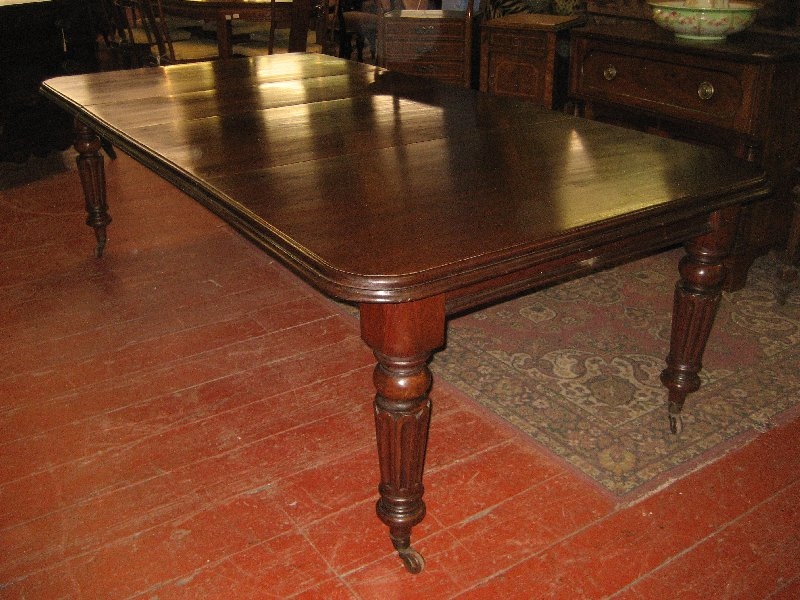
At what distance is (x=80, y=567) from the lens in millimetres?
1682

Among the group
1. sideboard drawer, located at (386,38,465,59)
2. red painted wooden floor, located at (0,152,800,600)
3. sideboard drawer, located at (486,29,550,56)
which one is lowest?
red painted wooden floor, located at (0,152,800,600)

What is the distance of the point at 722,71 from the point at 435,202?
5.11ft

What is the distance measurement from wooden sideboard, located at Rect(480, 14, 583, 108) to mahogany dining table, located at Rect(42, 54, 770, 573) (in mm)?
1384

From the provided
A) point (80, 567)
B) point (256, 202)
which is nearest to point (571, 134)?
point (256, 202)

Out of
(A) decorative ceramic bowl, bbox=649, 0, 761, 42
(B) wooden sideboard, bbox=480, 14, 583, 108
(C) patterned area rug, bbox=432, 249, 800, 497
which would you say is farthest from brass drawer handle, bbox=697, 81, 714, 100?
(B) wooden sideboard, bbox=480, 14, 583, 108

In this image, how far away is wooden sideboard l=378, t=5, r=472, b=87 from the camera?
4.36 metres

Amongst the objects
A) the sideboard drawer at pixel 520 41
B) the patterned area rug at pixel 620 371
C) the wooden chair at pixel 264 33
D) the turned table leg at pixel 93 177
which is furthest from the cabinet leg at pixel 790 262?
the wooden chair at pixel 264 33

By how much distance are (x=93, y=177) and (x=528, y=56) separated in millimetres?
2034

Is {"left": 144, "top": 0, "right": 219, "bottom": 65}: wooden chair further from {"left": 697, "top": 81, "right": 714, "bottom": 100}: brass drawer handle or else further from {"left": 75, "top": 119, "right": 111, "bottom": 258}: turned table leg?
{"left": 697, "top": 81, "right": 714, "bottom": 100}: brass drawer handle

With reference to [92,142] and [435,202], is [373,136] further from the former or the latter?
[92,142]

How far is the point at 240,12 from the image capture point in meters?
4.64

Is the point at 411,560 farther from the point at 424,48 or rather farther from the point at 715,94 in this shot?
the point at 424,48

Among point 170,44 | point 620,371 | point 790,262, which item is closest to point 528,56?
point 790,262

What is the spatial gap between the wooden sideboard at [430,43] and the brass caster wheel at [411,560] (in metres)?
3.20
